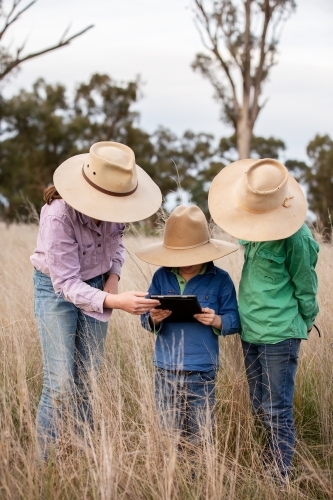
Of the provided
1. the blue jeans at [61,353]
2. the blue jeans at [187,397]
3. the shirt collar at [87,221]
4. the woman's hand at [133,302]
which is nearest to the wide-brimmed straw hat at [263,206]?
the woman's hand at [133,302]


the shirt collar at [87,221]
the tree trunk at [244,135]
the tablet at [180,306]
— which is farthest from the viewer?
the tree trunk at [244,135]

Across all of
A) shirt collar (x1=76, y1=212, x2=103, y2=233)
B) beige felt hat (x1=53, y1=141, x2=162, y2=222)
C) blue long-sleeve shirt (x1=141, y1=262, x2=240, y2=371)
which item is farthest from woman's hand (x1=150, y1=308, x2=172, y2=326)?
shirt collar (x1=76, y1=212, x2=103, y2=233)

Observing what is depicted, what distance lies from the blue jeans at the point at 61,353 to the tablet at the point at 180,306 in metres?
0.48

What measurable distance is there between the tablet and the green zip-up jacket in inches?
12.8

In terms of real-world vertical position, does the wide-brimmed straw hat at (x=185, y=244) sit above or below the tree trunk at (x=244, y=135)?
below

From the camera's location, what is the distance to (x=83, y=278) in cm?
350

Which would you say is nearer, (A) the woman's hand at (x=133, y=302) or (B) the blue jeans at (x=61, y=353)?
(A) the woman's hand at (x=133, y=302)

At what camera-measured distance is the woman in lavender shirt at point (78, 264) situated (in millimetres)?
3217

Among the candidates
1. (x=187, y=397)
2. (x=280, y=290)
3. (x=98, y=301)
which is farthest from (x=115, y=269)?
(x=280, y=290)

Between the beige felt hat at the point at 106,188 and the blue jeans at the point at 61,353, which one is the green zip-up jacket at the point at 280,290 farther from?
the blue jeans at the point at 61,353

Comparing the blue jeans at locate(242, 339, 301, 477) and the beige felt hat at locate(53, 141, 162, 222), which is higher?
the beige felt hat at locate(53, 141, 162, 222)

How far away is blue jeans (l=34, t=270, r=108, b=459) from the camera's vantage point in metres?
3.24

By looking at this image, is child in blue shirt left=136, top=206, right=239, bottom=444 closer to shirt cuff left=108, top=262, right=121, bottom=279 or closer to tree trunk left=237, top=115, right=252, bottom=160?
shirt cuff left=108, top=262, right=121, bottom=279

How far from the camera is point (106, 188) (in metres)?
3.27
